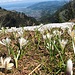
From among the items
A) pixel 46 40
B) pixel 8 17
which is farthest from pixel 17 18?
pixel 46 40

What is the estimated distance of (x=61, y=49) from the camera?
394 cm

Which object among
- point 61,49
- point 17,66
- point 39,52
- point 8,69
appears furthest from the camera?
point 39,52

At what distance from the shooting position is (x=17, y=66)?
362cm

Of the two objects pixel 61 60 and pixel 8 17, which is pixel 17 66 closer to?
pixel 61 60

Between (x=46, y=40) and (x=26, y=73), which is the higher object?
(x=46, y=40)

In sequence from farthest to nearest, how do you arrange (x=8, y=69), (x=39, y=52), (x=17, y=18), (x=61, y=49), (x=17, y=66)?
(x=17, y=18) → (x=39, y=52) → (x=61, y=49) → (x=17, y=66) → (x=8, y=69)

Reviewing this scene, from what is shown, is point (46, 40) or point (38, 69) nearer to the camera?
point (38, 69)

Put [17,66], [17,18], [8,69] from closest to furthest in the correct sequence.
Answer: [8,69]
[17,66]
[17,18]

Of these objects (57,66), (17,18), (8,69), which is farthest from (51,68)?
(17,18)

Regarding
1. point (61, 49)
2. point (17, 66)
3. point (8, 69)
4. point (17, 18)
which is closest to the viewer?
point (8, 69)

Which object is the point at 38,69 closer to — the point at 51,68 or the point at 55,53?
the point at 51,68

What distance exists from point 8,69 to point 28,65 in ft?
1.42

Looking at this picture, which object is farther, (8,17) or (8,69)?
(8,17)

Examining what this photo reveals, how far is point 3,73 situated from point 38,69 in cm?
44
